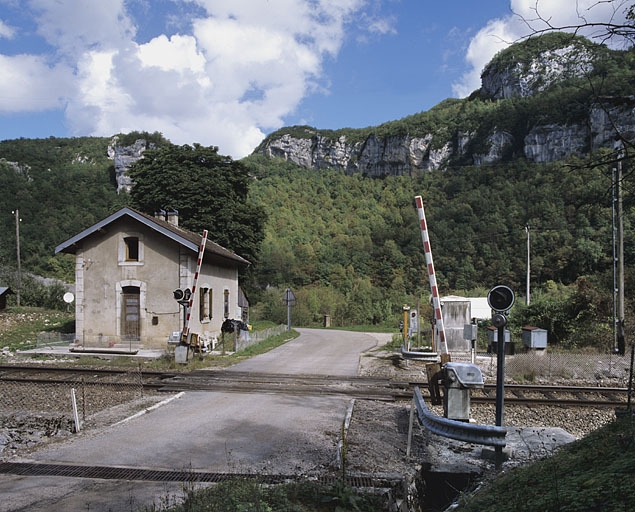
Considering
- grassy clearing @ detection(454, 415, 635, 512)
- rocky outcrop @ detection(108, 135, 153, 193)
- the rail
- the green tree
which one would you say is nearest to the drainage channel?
grassy clearing @ detection(454, 415, 635, 512)

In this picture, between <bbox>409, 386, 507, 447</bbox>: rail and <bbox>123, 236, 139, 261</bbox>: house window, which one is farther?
<bbox>123, 236, 139, 261</bbox>: house window

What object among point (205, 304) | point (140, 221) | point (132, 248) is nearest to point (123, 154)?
point (132, 248)

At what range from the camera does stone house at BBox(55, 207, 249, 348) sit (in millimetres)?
19078

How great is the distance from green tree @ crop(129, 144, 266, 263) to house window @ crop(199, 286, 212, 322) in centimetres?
849

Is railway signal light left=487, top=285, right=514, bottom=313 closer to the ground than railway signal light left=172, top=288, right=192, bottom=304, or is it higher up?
higher up

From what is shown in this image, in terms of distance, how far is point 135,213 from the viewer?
753 inches

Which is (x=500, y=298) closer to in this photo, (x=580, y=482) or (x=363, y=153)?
(x=580, y=482)

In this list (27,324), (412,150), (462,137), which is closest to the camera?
(27,324)

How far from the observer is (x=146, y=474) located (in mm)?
5871

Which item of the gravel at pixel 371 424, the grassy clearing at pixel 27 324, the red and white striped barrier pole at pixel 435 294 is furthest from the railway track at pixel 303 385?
the grassy clearing at pixel 27 324

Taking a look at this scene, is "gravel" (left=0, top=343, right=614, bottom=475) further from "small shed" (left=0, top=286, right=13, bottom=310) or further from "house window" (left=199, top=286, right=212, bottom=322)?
"small shed" (left=0, top=286, right=13, bottom=310)

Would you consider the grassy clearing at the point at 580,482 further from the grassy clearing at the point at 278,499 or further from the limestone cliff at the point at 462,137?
the limestone cliff at the point at 462,137

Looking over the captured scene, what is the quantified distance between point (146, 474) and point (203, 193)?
25.6 metres

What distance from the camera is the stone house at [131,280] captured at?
751 inches
